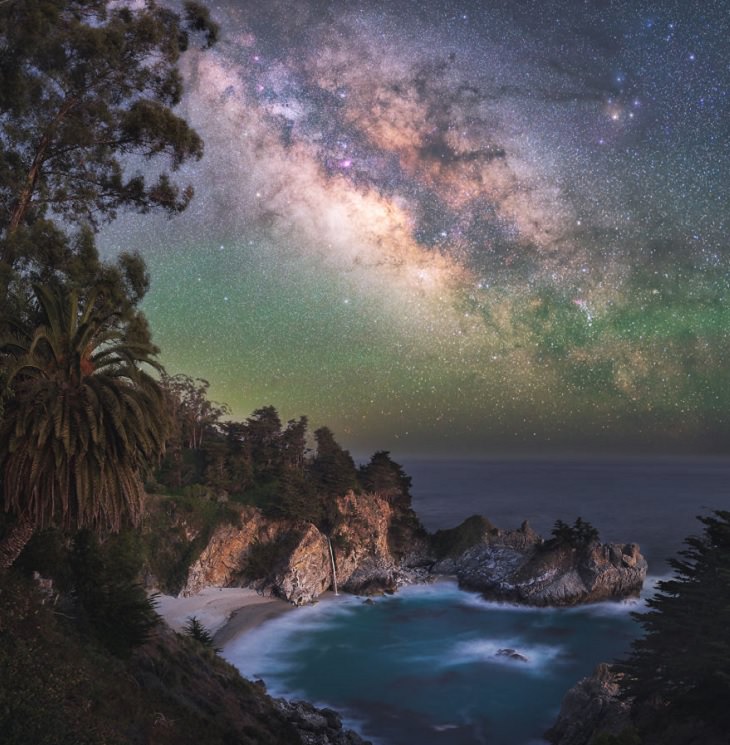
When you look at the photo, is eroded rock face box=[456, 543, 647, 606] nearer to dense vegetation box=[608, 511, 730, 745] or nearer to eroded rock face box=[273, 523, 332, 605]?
eroded rock face box=[273, 523, 332, 605]

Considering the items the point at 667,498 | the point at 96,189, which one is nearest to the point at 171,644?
the point at 96,189

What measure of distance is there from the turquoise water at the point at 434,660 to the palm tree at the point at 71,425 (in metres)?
24.9

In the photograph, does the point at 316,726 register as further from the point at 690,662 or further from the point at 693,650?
the point at 693,650

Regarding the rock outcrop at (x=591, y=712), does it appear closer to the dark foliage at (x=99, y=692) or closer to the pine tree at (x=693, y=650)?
the pine tree at (x=693, y=650)

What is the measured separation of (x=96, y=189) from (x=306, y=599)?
1788 inches

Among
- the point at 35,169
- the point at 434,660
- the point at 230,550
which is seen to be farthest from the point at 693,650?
the point at 230,550

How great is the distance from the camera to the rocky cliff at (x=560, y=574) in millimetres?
58688

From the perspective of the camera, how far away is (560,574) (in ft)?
197

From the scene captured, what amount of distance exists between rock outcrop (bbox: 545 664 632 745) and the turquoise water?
3.18 meters

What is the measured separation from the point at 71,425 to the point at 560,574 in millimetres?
57072

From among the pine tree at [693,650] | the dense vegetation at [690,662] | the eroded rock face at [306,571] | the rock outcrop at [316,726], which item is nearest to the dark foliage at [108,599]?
the rock outcrop at [316,726]

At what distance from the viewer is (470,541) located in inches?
2810

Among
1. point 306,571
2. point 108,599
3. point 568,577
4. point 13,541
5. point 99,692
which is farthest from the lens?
point 568,577

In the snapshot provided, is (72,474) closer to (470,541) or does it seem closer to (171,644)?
(171,644)
